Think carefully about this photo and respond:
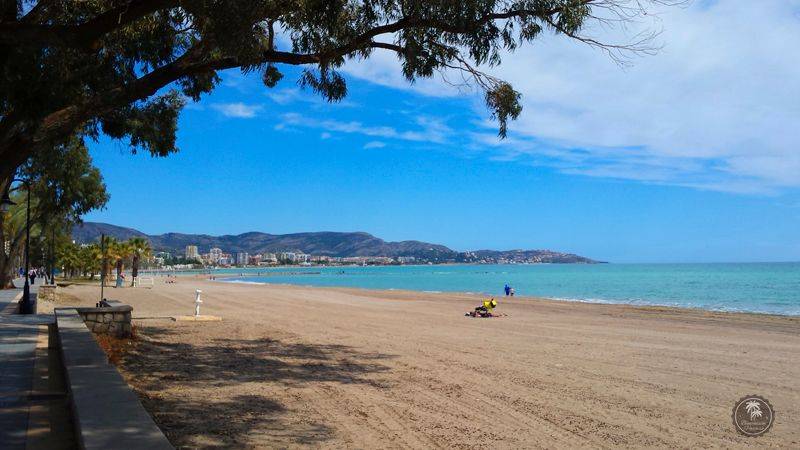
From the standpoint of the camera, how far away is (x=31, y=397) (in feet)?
20.6

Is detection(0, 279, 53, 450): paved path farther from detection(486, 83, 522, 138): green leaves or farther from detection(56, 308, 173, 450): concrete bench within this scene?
detection(486, 83, 522, 138): green leaves

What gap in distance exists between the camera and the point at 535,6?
26.8 feet

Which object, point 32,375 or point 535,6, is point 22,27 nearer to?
point 32,375

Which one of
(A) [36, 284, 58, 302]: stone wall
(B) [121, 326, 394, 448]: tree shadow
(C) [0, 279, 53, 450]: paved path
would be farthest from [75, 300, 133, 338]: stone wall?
(A) [36, 284, 58, 302]: stone wall

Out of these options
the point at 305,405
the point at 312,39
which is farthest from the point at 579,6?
the point at 305,405

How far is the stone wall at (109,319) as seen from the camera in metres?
11.7

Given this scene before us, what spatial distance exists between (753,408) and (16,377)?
856 cm

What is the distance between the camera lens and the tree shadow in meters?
5.95

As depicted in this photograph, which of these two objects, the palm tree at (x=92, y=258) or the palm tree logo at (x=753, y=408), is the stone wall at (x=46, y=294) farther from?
the palm tree at (x=92, y=258)

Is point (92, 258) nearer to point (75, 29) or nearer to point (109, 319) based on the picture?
point (109, 319)

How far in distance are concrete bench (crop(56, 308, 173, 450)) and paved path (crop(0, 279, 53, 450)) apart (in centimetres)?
45

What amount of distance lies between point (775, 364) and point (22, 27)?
1228 cm

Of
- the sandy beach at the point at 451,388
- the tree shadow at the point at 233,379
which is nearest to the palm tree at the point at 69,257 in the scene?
the sandy beach at the point at 451,388

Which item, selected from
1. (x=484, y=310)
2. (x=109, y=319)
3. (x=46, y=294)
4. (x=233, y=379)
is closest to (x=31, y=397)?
(x=233, y=379)
